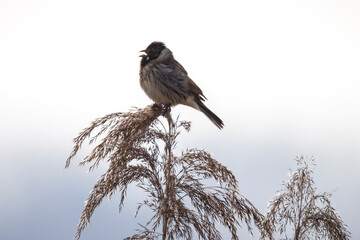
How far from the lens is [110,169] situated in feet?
16.3

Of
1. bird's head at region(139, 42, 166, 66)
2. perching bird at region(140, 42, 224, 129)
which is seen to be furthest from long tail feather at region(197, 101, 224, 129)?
bird's head at region(139, 42, 166, 66)

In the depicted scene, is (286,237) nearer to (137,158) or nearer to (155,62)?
(137,158)

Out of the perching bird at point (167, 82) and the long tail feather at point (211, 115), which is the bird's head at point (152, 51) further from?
the long tail feather at point (211, 115)

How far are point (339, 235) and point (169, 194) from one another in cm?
239

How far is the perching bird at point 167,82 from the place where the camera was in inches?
308

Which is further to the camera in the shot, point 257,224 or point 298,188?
point 298,188

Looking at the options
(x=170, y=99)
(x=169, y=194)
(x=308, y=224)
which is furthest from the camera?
(x=170, y=99)

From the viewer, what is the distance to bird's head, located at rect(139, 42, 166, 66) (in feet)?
27.0

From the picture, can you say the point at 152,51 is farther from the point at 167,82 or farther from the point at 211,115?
the point at 211,115

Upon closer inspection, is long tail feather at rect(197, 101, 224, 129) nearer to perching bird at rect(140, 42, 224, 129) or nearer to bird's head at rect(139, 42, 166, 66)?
perching bird at rect(140, 42, 224, 129)

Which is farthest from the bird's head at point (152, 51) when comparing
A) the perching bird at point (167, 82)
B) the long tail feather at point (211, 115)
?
the long tail feather at point (211, 115)

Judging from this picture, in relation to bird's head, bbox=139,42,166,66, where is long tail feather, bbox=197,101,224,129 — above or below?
below

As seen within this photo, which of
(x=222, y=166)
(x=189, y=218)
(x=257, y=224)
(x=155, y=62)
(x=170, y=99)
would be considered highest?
(x=155, y=62)

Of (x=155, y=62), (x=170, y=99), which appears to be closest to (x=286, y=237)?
(x=170, y=99)
